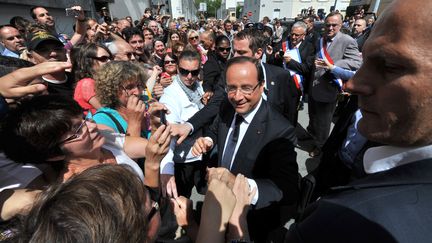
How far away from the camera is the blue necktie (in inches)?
74.0

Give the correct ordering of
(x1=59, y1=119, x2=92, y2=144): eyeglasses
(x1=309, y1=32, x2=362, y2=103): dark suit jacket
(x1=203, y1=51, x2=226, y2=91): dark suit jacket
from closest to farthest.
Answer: (x1=59, y1=119, x2=92, y2=144): eyeglasses
(x1=309, y1=32, x2=362, y2=103): dark suit jacket
(x1=203, y1=51, x2=226, y2=91): dark suit jacket

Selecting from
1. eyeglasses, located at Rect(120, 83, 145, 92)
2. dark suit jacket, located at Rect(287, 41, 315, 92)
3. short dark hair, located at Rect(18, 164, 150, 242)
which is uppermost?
short dark hair, located at Rect(18, 164, 150, 242)

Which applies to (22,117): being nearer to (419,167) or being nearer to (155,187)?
(155,187)

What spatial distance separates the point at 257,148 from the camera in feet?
5.63

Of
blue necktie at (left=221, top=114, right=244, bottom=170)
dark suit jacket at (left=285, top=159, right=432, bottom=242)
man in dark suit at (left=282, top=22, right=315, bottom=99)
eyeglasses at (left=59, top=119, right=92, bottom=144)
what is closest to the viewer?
dark suit jacket at (left=285, top=159, right=432, bottom=242)

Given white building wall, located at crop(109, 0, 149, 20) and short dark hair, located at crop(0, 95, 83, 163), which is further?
white building wall, located at crop(109, 0, 149, 20)

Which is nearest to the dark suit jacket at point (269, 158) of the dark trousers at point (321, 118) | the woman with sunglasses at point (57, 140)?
the woman with sunglasses at point (57, 140)

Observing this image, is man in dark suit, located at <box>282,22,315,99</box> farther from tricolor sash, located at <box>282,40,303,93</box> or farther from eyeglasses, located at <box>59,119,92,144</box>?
eyeglasses, located at <box>59,119,92,144</box>

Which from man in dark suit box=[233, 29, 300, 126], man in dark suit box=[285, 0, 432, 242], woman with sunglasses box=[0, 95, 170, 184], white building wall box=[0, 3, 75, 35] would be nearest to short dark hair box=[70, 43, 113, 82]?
woman with sunglasses box=[0, 95, 170, 184]

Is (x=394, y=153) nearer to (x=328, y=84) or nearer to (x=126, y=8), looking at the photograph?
(x=328, y=84)

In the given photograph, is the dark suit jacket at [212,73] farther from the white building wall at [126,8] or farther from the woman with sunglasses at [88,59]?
the white building wall at [126,8]

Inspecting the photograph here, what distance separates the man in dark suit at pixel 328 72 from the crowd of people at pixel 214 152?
13 cm

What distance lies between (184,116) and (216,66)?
1.65 m

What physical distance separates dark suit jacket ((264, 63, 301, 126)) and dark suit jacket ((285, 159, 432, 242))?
92.1 inches
